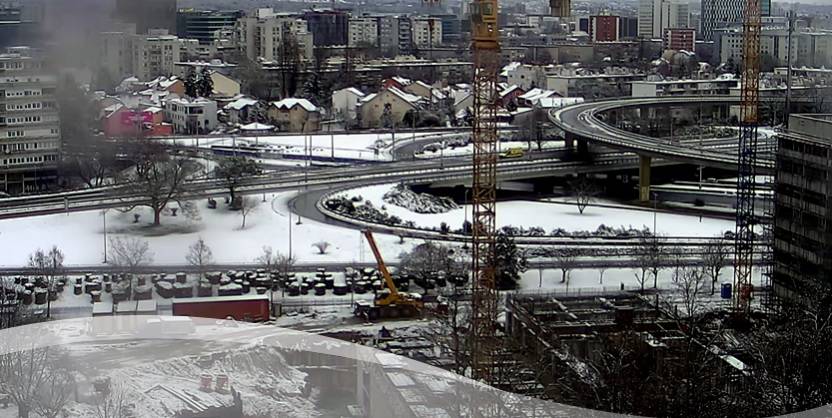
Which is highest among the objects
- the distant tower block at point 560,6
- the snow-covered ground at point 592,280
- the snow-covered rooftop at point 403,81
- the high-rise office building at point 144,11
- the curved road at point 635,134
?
the distant tower block at point 560,6

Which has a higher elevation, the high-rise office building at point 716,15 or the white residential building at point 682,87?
the high-rise office building at point 716,15

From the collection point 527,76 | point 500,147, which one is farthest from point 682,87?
point 500,147

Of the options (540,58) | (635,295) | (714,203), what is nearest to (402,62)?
(540,58)

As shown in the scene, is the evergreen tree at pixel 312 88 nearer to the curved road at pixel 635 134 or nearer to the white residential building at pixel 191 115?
the white residential building at pixel 191 115

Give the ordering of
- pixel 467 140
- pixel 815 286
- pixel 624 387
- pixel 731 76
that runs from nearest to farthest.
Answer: pixel 624 387 < pixel 815 286 < pixel 467 140 < pixel 731 76

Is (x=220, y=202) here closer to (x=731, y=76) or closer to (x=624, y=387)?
(x=624, y=387)

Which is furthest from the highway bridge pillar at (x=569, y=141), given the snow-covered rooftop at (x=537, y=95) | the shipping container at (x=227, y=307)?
the shipping container at (x=227, y=307)

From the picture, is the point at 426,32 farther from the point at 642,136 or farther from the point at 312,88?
the point at 642,136

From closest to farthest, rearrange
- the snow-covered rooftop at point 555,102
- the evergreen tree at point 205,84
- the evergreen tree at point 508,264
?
the evergreen tree at point 508,264, the evergreen tree at point 205,84, the snow-covered rooftop at point 555,102

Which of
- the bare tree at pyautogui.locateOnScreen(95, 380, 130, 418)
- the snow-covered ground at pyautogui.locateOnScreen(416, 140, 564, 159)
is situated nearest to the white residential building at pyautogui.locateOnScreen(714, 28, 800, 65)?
the snow-covered ground at pyautogui.locateOnScreen(416, 140, 564, 159)
